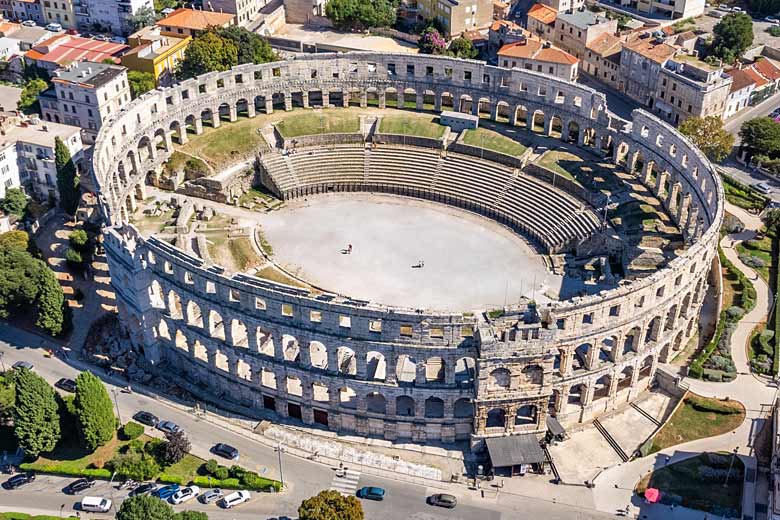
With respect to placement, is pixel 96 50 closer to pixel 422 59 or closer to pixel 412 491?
pixel 422 59

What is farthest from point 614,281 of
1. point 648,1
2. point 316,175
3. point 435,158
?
point 648,1

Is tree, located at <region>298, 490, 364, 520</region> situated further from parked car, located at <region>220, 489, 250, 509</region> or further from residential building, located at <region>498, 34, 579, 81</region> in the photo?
residential building, located at <region>498, 34, 579, 81</region>

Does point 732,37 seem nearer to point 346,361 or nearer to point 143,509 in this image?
point 346,361

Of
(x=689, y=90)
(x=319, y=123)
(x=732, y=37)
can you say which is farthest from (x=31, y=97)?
(x=732, y=37)

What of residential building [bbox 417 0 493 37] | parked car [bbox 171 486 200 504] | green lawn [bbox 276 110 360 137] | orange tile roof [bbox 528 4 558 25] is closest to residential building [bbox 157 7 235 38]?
green lawn [bbox 276 110 360 137]

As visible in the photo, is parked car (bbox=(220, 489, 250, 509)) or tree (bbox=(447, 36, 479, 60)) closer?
parked car (bbox=(220, 489, 250, 509))
